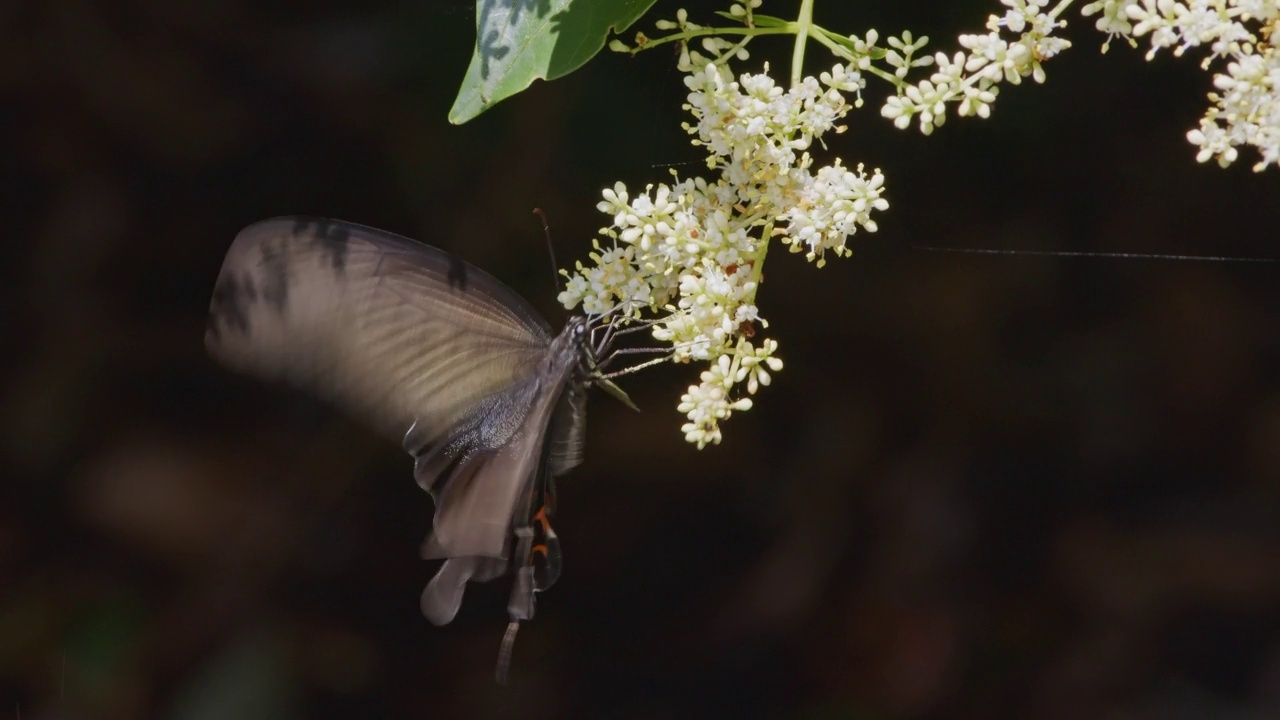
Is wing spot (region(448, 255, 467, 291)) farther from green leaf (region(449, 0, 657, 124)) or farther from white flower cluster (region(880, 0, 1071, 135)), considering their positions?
white flower cluster (region(880, 0, 1071, 135))

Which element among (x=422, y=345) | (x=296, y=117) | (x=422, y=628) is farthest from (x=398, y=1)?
(x=422, y=628)

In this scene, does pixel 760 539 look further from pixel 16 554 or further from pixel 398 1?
pixel 16 554

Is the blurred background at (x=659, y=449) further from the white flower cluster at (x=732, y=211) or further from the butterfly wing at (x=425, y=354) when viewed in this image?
the white flower cluster at (x=732, y=211)

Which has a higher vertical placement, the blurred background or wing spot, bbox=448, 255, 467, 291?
wing spot, bbox=448, 255, 467, 291

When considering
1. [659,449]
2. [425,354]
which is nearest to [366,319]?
[425,354]

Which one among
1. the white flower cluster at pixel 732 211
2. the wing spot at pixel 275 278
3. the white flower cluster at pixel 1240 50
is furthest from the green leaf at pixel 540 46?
the white flower cluster at pixel 1240 50

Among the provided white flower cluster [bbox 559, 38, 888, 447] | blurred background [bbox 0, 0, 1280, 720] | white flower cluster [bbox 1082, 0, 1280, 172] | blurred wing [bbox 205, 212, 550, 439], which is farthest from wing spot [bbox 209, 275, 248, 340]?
white flower cluster [bbox 1082, 0, 1280, 172]
